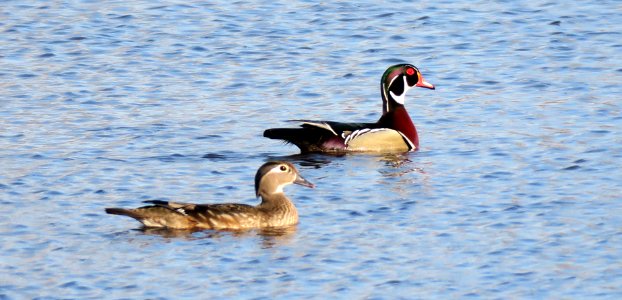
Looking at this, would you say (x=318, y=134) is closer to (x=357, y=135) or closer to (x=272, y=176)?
(x=357, y=135)

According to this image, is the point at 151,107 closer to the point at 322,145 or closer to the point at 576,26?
the point at 322,145

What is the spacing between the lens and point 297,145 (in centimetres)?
2112

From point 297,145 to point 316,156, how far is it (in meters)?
0.29

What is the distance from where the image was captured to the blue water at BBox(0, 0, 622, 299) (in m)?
14.6

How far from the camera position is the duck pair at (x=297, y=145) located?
53.1ft

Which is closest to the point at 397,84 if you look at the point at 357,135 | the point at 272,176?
the point at 357,135

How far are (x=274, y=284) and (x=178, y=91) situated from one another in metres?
10.0

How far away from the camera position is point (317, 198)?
58.3 ft

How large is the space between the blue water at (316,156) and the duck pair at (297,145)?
178 mm

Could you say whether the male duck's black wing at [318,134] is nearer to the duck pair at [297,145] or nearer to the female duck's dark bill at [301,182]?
the duck pair at [297,145]

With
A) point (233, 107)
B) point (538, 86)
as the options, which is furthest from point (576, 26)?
point (233, 107)

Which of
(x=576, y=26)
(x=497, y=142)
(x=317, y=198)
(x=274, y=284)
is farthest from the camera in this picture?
(x=576, y=26)

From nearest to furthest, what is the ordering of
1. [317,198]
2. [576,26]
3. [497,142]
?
1. [317,198]
2. [497,142]
3. [576,26]

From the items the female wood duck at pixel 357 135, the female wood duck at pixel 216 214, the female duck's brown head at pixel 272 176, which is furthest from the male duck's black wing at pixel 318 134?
the female wood duck at pixel 216 214
